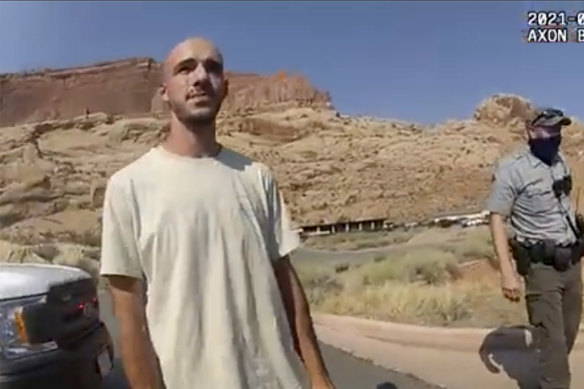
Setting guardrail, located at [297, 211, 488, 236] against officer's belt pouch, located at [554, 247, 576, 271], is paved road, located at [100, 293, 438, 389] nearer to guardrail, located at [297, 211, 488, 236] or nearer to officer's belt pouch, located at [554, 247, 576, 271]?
guardrail, located at [297, 211, 488, 236]

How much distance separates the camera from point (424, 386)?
370cm

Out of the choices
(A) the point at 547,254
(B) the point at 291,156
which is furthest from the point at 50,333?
(A) the point at 547,254

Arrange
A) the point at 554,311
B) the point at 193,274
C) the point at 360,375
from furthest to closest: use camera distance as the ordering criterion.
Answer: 1. the point at 360,375
2. the point at 554,311
3. the point at 193,274

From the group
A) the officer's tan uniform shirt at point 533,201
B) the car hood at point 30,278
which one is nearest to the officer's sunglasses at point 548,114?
the officer's tan uniform shirt at point 533,201

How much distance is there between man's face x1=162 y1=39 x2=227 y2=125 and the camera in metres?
1.70

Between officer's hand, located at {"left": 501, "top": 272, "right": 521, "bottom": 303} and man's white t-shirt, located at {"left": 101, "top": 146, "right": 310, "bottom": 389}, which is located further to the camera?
officer's hand, located at {"left": 501, "top": 272, "right": 521, "bottom": 303}

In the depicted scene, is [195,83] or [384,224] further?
[384,224]

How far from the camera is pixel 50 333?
282 cm

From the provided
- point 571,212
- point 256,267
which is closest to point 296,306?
point 256,267

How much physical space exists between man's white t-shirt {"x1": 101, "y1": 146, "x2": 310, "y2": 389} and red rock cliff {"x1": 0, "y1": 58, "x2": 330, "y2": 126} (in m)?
2.27

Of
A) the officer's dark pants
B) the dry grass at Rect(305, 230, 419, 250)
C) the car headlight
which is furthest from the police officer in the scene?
the car headlight

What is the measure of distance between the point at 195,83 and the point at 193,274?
398mm

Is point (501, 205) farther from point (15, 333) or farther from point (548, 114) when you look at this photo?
point (15, 333)

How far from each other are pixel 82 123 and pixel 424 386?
2110 mm
